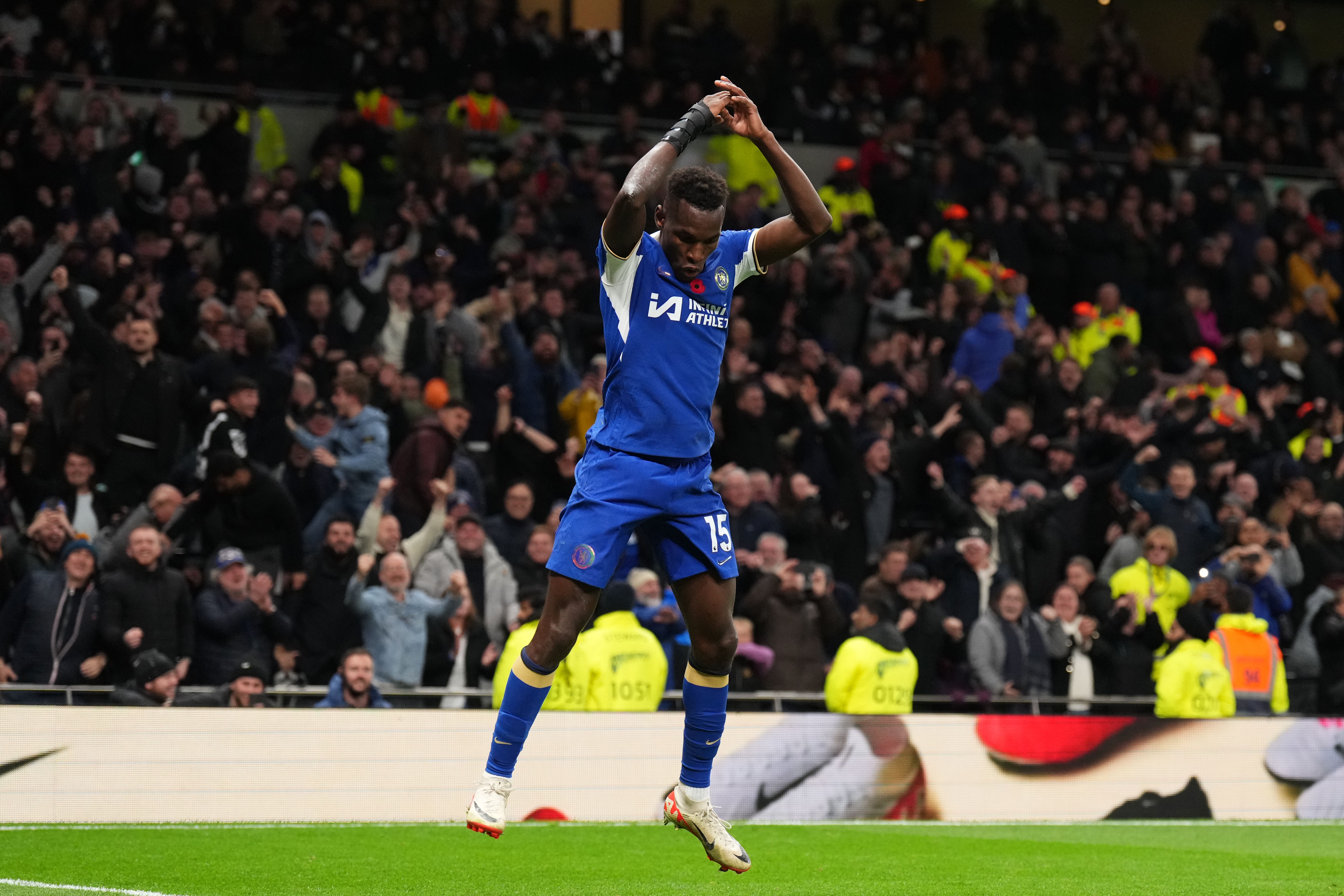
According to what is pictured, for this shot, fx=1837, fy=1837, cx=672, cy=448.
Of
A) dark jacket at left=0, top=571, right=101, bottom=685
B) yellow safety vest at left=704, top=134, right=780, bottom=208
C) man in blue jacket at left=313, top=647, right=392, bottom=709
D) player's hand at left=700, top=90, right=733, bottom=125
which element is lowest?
man in blue jacket at left=313, top=647, right=392, bottom=709

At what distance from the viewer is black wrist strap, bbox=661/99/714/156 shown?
6883 mm

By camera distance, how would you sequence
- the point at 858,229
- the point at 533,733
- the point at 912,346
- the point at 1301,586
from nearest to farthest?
the point at 533,733
the point at 1301,586
the point at 912,346
the point at 858,229

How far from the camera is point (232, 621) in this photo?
1284cm

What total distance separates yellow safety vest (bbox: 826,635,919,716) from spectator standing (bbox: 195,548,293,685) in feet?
13.0

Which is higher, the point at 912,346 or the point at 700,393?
the point at 700,393

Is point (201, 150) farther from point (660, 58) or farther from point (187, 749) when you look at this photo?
point (187, 749)

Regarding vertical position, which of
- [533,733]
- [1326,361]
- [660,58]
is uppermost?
[660,58]

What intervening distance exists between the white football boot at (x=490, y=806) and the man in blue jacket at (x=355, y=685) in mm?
5247

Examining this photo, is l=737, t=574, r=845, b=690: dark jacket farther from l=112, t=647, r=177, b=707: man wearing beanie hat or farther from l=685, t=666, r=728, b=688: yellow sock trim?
l=685, t=666, r=728, b=688: yellow sock trim

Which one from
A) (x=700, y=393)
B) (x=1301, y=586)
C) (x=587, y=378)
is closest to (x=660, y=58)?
(x=587, y=378)

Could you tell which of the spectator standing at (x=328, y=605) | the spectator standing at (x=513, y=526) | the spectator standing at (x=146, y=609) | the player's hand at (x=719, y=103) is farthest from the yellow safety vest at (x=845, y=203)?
the player's hand at (x=719, y=103)

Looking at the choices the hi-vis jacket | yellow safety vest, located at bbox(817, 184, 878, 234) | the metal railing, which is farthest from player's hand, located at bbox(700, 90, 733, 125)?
yellow safety vest, located at bbox(817, 184, 878, 234)

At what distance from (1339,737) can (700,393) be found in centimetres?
846

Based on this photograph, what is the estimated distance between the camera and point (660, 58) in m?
22.9
